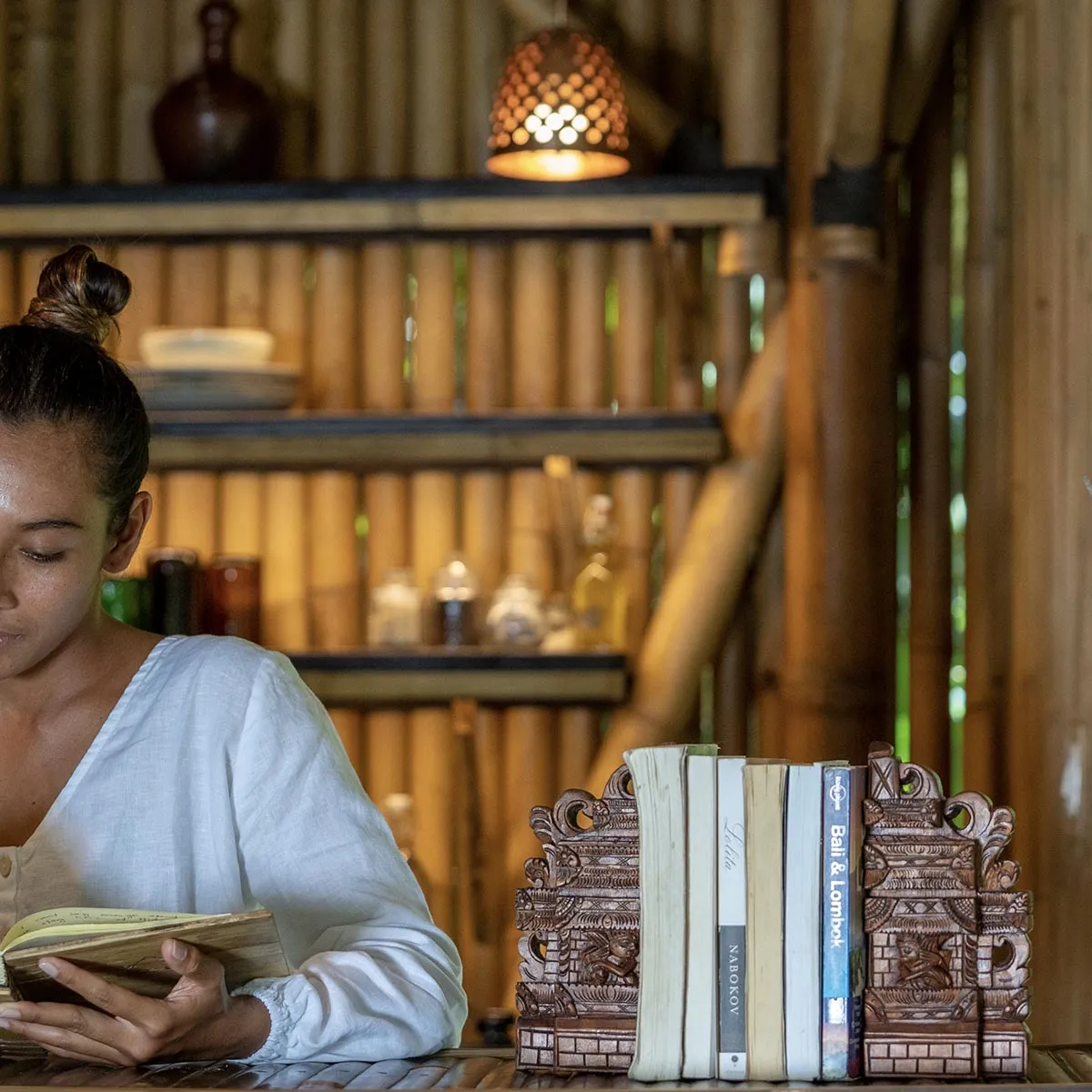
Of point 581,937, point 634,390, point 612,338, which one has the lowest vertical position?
point 581,937

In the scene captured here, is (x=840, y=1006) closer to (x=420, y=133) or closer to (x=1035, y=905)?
(x=1035, y=905)

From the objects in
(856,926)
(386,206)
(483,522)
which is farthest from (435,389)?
(856,926)

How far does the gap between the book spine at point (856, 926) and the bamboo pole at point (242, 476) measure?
2.49 meters

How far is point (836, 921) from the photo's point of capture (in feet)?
4.08

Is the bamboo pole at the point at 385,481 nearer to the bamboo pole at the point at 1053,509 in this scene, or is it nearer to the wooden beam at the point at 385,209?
the wooden beam at the point at 385,209

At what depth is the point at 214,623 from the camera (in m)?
3.46

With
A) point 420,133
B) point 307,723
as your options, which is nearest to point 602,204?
A: point 420,133

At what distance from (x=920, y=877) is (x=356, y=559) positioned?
96.3 inches

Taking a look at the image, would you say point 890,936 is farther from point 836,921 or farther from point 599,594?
point 599,594

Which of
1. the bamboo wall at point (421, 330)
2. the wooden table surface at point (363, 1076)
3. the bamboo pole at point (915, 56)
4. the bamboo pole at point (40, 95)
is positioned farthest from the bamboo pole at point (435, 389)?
the wooden table surface at point (363, 1076)

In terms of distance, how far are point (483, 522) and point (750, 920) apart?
236 centimetres

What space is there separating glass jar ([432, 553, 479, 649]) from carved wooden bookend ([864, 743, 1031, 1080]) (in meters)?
2.19

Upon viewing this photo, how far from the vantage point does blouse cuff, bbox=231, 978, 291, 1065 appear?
4.36 feet

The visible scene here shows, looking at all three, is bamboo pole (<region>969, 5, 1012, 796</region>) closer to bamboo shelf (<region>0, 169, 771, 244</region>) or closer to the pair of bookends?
bamboo shelf (<region>0, 169, 771, 244</region>)
